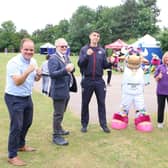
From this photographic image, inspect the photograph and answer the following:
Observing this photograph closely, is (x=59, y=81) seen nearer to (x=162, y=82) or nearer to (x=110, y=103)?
(x=162, y=82)

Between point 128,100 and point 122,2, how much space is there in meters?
63.3

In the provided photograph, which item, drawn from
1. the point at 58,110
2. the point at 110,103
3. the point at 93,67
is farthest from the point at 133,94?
the point at 110,103

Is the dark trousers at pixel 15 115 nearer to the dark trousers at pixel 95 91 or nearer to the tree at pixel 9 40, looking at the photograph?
the dark trousers at pixel 95 91

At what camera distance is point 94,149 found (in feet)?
19.7

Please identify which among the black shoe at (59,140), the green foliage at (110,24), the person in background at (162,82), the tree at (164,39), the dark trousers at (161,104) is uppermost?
the green foliage at (110,24)

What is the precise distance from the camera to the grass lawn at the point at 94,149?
5359 mm

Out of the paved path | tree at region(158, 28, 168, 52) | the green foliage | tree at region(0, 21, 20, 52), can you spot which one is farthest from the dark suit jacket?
tree at region(0, 21, 20, 52)

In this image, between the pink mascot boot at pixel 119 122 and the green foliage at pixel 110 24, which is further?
the green foliage at pixel 110 24

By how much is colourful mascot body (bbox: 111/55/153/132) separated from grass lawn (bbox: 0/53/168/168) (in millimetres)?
235

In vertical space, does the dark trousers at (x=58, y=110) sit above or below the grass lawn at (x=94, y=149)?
above

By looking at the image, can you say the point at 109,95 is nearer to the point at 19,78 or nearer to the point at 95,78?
the point at 95,78

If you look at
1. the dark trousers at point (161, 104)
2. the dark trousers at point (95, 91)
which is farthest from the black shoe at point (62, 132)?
the dark trousers at point (161, 104)

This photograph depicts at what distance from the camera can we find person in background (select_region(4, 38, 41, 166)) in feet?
16.5

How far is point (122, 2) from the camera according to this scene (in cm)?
6838
